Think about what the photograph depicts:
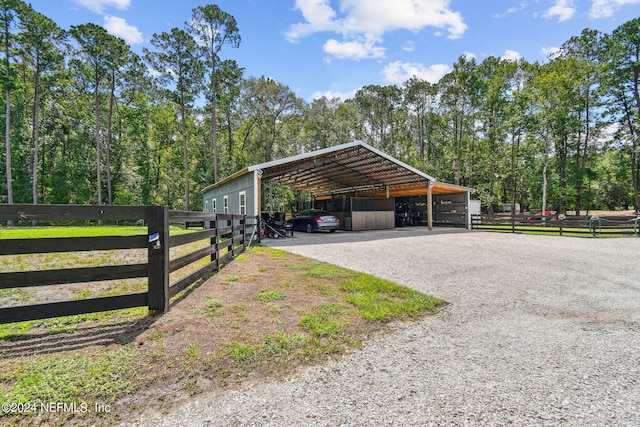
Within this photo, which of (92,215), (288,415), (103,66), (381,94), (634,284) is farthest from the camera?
(381,94)

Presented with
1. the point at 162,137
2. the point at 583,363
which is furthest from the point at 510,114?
the point at 162,137

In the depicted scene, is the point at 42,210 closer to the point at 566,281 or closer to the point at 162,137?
the point at 566,281

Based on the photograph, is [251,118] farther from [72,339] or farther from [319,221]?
[72,339]

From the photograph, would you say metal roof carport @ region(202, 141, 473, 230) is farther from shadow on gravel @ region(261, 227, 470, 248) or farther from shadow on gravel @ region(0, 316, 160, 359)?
shadow on gravel @ region(0, 316, 160, 359)

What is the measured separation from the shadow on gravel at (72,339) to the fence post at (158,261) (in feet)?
0.89

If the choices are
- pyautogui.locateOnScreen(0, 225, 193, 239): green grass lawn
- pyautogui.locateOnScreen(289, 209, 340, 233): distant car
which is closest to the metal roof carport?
pyautogui.locateOnScreen(289, 209, 340, 233): distant car

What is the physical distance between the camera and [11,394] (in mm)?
1939

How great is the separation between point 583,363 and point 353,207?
53.0 feet

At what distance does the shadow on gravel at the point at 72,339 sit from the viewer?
2.60 m

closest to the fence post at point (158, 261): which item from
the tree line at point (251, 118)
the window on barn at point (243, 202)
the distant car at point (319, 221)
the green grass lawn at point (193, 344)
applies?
the green grass lawn at point (193, 344)

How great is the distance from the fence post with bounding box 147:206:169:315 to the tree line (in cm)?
2463

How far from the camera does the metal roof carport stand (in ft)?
48.6

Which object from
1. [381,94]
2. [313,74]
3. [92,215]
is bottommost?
[92,215]

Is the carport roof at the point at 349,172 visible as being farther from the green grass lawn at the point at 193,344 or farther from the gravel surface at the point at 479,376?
the gravel surface at the point at 479,376
